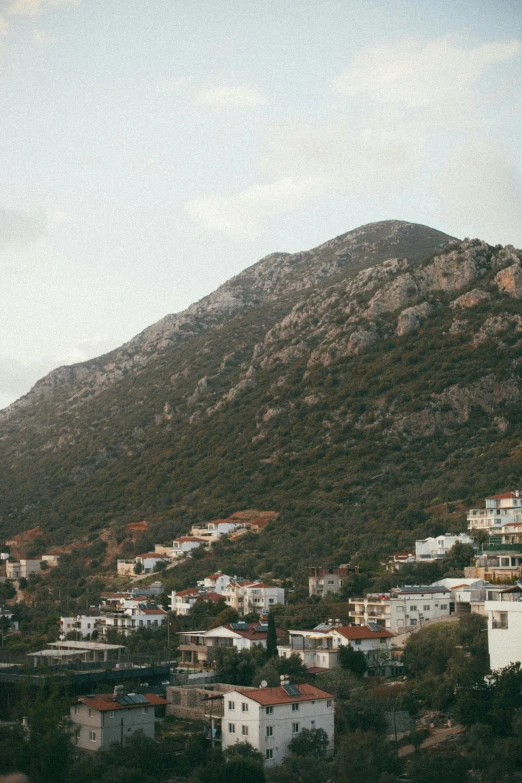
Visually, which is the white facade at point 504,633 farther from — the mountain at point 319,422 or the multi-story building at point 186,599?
the mountain at point 319,422

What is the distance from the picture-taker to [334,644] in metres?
59.5

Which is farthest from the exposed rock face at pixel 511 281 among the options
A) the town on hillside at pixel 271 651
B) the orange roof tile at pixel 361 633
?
the orange roof tile at pixel 361 633

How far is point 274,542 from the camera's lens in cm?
9012

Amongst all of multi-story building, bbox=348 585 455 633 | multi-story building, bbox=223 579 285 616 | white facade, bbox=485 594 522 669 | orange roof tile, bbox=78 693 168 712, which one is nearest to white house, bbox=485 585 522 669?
white facade, bbox=485 594 522 669

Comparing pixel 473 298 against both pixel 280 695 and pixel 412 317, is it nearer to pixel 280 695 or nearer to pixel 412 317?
pixel 412 317

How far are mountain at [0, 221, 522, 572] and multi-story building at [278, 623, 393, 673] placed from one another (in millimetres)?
20163

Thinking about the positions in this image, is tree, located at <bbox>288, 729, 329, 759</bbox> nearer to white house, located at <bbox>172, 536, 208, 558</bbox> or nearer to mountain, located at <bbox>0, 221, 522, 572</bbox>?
mountain, located at <bbox>0, 221, 522, 572</bbox>

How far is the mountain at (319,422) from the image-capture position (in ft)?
317

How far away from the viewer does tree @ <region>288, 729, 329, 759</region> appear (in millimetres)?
43763

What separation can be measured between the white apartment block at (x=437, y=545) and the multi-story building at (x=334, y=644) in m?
14.9

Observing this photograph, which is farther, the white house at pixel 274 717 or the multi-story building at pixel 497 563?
the multi-story building at pixel 497 563

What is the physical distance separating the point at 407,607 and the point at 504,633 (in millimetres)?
13828

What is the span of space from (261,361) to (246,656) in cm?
7720

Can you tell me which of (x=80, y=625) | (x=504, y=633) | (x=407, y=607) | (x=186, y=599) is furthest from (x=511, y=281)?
(x=504, y=633)
